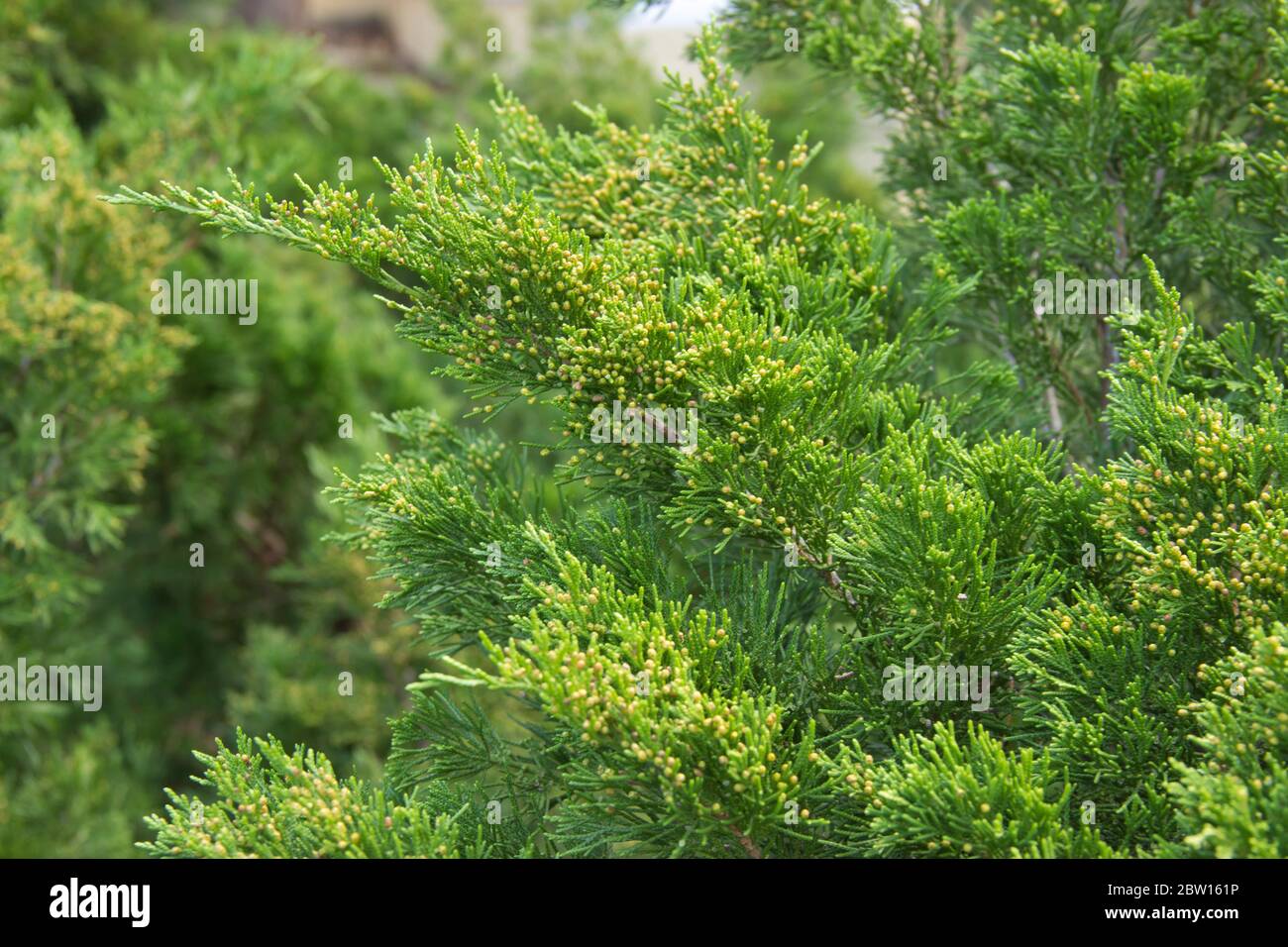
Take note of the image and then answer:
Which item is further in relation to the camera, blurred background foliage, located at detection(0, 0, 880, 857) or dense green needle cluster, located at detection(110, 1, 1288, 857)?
blurred background foliage, located at detection(0, 0, 880, 857)

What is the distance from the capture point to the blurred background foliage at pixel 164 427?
6.29 meters

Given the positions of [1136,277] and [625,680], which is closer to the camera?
[625,680]

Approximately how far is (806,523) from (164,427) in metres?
5.61

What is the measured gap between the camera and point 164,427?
25.1 feet

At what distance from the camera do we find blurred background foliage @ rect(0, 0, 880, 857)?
6289 mm

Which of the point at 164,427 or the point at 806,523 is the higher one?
the point at 164,427

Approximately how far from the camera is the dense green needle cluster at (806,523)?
2814 millimetres

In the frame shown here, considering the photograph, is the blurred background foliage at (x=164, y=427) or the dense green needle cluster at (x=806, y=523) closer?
the dense green needle cluster at (x=806, y=523)

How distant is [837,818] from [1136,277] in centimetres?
218

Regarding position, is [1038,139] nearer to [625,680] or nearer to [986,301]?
[986,301]

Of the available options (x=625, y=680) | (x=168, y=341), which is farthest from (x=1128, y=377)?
(x=168, y=341)

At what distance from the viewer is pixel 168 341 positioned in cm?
652

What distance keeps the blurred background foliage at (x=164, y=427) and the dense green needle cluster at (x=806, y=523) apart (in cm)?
130

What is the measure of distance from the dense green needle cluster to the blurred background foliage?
4.26 feet
